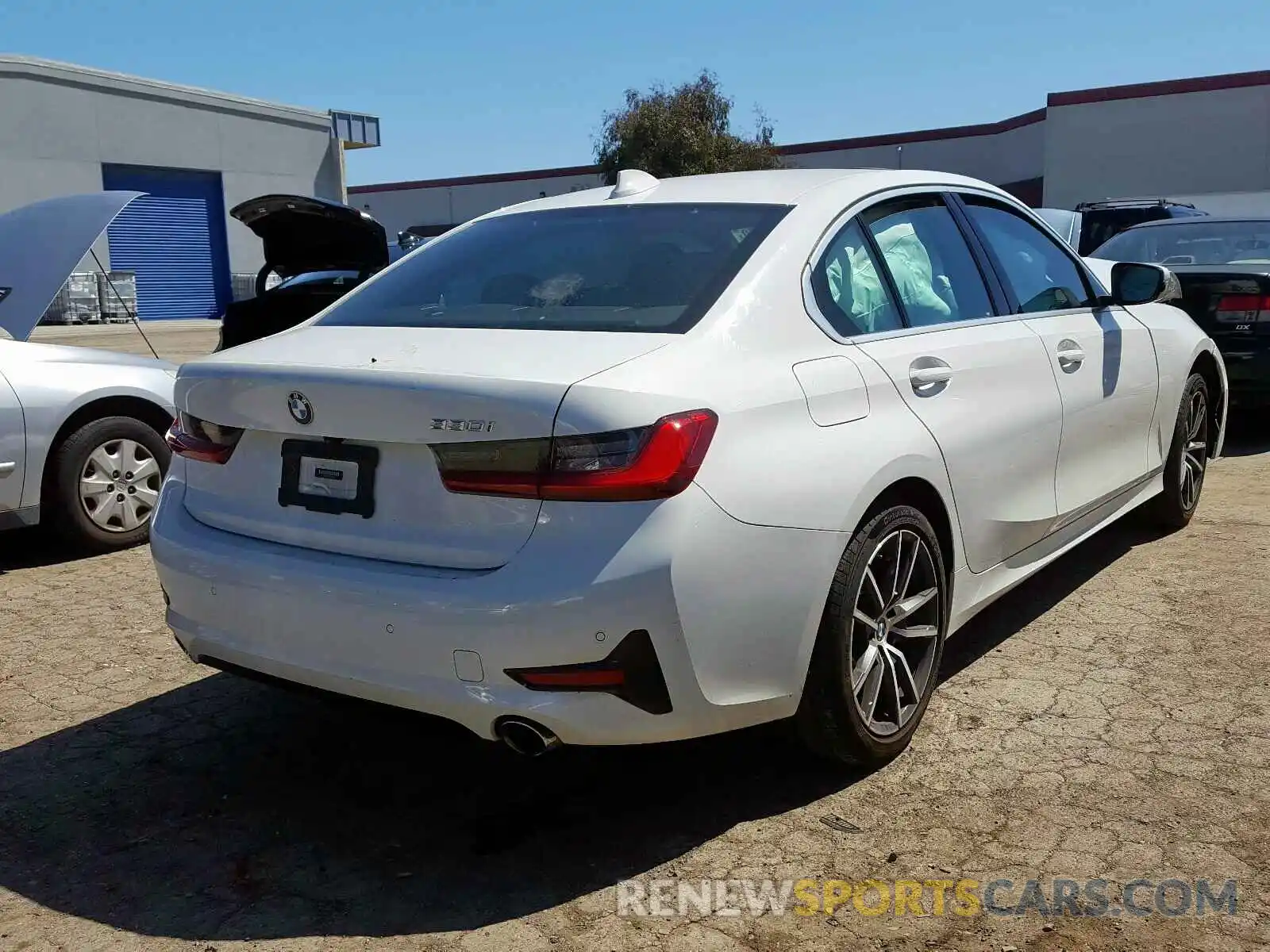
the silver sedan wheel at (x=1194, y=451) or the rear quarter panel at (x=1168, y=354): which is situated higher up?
the rear quarter panel at (x=1168, y=354)

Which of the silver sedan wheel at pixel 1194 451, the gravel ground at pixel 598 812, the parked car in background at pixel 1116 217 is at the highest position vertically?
the parked car in background at pixel 1116 217

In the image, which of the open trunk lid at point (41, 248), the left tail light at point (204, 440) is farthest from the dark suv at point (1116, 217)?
the left tail light at point (204, 440)

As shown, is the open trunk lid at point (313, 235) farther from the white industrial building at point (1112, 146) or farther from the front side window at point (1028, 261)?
the white industrial building at point (1112, 146)

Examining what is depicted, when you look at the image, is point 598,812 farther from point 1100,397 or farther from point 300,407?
point 1100,397

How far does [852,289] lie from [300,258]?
6.55 metres

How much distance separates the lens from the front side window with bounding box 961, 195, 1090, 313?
14.2 feet

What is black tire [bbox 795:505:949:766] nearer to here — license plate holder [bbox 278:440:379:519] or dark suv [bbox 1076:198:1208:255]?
license plate holder [bbox 278:440:379:519]

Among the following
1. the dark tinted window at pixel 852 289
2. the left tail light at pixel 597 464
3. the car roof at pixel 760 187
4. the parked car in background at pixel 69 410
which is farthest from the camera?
the parked car in background at pixel 69 410

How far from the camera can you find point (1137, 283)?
4957mm

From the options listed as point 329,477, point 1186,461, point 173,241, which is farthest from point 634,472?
point 173,241

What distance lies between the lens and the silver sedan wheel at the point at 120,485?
236 inches

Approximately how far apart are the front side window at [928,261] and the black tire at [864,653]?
74 centimetres

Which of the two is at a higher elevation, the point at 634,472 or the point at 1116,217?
the point at 1116,217

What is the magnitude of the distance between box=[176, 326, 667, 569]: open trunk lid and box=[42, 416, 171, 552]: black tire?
9.51 feet
